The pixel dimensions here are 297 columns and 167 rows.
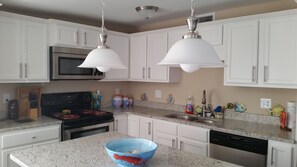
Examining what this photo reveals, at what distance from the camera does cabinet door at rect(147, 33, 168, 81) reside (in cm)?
345

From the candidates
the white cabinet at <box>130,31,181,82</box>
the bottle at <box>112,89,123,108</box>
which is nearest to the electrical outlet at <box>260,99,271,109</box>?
the white cabinet at <box>130,31,181,82</box>

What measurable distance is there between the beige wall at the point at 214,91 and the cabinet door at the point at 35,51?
5.92ft

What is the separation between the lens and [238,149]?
2436 mm

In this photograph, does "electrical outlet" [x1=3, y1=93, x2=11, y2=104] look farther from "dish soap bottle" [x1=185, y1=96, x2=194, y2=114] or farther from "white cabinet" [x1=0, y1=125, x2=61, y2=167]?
"dish soap bottle" [x1=185, y1=96, x2=194, y2=114]

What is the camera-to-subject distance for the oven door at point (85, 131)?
2881 mm

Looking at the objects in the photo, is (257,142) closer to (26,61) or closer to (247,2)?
(247,2)

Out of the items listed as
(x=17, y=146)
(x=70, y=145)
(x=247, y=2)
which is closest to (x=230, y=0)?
(x=247, y=2)

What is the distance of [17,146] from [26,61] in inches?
39.7

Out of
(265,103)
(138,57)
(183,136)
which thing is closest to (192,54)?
(183,136)

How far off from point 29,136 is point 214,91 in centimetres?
242

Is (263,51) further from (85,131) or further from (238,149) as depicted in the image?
(85,131)

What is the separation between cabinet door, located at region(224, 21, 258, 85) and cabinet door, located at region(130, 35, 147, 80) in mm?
1397

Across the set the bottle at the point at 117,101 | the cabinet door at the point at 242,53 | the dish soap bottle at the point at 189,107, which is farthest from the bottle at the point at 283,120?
the bottle at the point at 117,101

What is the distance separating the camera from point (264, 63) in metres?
2.51
